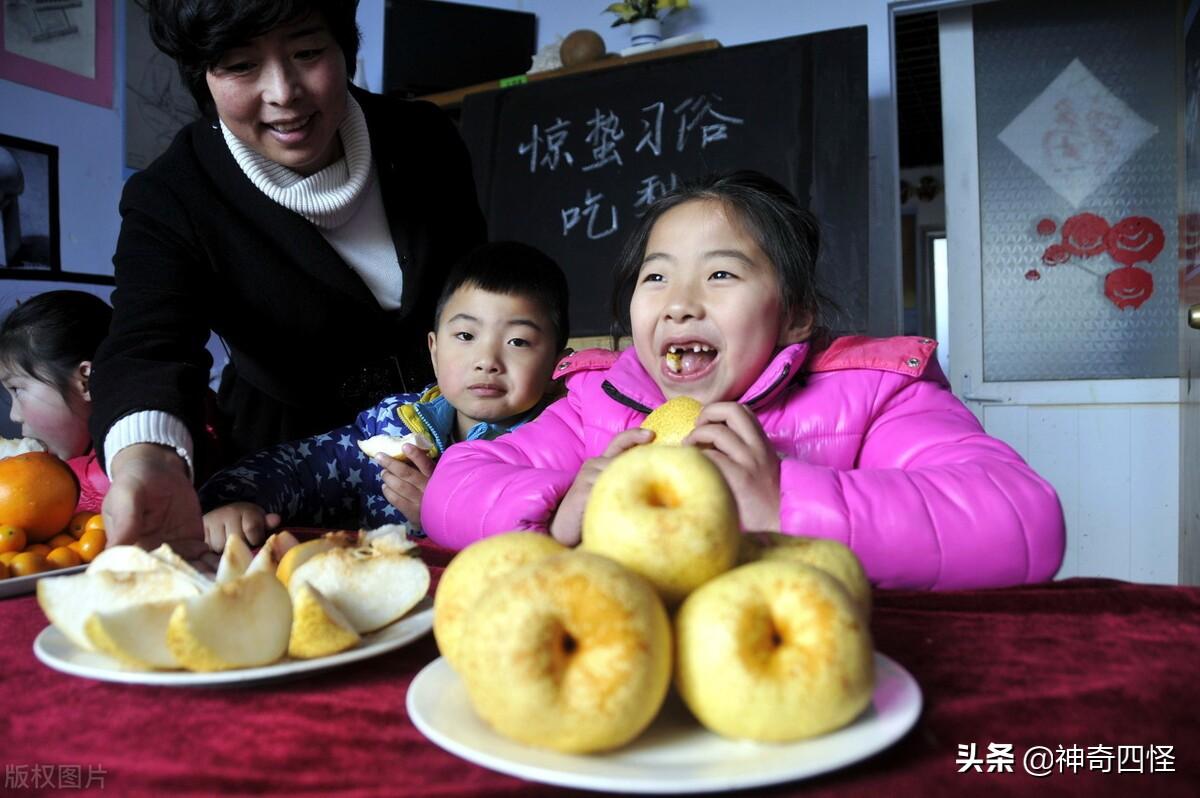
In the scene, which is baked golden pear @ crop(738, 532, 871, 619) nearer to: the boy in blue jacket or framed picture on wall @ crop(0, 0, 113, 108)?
the boy in blue jacket

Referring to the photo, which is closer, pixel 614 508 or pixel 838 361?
pixel 614 508

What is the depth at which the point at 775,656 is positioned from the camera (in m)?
0.44

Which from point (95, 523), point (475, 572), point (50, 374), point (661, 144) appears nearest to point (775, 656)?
point (475, 572)

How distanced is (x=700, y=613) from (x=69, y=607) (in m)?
0.49

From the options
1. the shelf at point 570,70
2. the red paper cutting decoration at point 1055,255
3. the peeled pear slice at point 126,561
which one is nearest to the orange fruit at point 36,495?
the peeled pear slice at point 126,561

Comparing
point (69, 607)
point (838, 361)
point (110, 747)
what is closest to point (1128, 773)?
point (110, 747)

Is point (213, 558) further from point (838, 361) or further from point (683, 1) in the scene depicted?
point (683, 1)

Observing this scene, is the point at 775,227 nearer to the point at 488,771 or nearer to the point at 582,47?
the point at 488,771

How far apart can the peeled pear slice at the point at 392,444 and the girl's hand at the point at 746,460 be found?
76 centimetres

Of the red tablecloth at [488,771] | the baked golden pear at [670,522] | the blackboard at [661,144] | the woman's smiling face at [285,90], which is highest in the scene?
the blackboard at [661,144]

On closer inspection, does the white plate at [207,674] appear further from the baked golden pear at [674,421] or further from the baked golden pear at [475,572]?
the baked golden pear at [674,421]

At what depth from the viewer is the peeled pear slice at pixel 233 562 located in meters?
0.69

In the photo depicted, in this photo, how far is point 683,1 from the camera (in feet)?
10.8

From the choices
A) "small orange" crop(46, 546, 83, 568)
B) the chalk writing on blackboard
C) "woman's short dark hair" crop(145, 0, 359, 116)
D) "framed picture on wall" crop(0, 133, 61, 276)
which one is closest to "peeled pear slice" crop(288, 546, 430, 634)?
"small orange" crop(46, 546, 83, 568)
